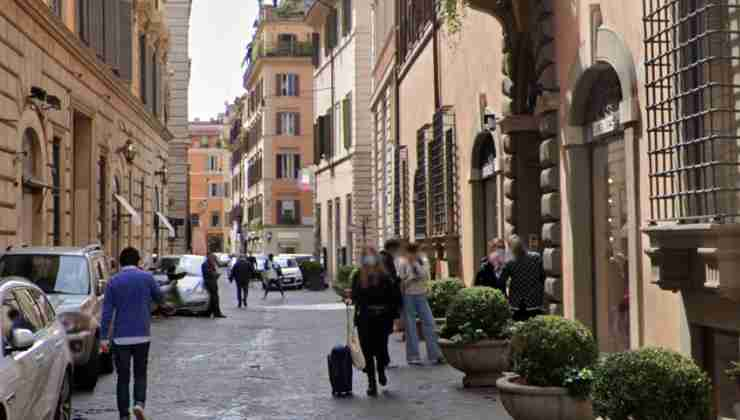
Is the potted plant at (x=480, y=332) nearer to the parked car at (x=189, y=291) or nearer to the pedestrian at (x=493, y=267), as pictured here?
the pedestrian at (x=493, y=267)

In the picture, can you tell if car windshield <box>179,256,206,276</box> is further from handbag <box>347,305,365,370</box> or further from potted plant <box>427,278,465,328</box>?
handbag <box>347,305,365,370</box>

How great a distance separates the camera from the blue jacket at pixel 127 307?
34.8ft

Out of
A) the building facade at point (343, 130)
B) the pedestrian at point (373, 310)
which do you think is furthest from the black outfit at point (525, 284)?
the building facade at point (343, 130)

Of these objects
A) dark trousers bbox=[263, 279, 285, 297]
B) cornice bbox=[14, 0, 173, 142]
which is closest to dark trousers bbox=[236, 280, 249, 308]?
cornice bbox=[14, 0, 173, 142]

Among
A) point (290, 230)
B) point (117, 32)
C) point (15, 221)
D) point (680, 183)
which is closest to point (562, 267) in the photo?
point (680, 183)

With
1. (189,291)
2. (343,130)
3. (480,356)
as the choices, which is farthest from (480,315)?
(343,130)

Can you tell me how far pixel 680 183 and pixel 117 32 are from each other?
2493cm

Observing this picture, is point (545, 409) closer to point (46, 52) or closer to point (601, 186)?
point (601, 186)

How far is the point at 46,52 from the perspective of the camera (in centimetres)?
2341

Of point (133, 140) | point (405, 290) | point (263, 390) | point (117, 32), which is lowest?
point (263, 390)

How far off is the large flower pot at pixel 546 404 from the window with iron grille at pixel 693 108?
5.56ft

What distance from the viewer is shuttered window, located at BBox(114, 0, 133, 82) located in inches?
1304

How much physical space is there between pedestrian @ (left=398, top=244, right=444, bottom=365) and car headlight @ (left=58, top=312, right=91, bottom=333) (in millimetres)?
4584

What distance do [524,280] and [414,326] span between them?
9.02ft
